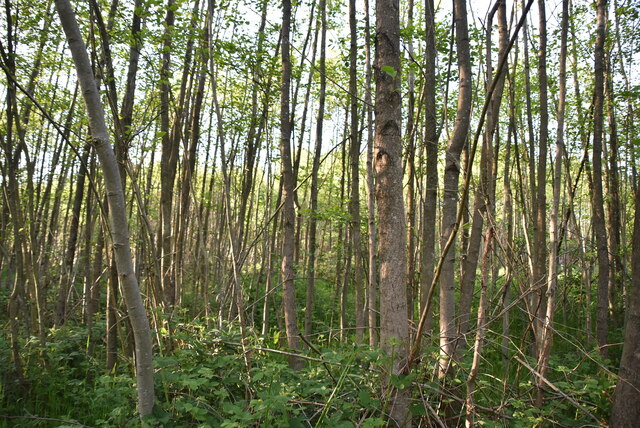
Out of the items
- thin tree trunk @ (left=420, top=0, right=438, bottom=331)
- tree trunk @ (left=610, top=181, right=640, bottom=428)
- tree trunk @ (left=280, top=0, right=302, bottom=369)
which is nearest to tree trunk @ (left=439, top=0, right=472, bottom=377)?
thin tree trunk @ (left=420, top=0, right=438, bottom=331)

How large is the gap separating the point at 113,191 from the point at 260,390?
1423mm

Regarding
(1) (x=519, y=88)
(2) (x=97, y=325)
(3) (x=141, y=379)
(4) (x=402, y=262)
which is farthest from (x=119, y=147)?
(1) (x=519, y=88)

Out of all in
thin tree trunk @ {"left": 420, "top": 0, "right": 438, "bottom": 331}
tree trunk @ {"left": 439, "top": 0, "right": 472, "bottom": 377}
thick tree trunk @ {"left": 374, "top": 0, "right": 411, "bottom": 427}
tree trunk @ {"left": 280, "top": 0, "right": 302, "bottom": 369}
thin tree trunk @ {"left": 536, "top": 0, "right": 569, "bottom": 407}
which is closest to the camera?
thick tree trunk @ {"left": 374, "top": 0, "right": 411, "bottom": 427}

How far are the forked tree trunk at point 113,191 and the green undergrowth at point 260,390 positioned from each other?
283 mm

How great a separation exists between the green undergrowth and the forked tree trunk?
11.1 inches

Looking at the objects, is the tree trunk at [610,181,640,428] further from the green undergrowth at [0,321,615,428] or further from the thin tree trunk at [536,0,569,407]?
the thin tree trunk at [536,0,569,407]

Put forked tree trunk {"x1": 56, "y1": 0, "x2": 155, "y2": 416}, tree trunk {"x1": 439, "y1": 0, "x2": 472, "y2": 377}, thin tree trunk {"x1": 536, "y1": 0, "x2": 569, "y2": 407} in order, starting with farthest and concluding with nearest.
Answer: thin tree trunk {"x1": 536, "y1": 0, "x2": 569, "y2": 407}
tree trunk {"x1": 439, "y1": 0, "x2": 472, "y2": 377}
forked tree trunk {"x1": 56, "y1": 0, "x2": 155, "y2": 416}

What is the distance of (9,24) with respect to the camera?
360cm

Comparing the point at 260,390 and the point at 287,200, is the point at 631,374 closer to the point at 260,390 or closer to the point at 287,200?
the point at 260,390

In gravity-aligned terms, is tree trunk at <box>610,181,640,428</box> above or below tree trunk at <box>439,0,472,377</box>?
below

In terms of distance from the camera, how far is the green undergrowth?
206 cm

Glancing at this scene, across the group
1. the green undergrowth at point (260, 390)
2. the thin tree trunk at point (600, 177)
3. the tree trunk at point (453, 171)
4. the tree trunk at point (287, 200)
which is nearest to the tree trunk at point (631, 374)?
the green undergrowth at point (260, 390)

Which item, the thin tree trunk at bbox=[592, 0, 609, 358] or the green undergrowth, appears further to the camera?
the thin tree trunk at bbox=[592, 0, 609, 358]

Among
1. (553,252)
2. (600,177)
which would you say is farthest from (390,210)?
(600,177)
